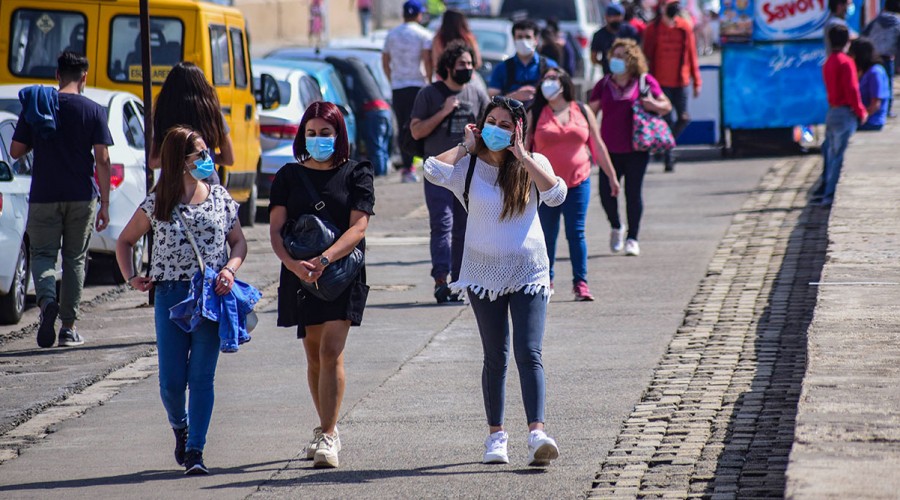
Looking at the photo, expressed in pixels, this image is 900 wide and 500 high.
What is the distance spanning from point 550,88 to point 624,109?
7.05 ft

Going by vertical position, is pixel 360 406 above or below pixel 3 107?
below

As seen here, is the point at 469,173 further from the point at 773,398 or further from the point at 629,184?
the point at 629,184

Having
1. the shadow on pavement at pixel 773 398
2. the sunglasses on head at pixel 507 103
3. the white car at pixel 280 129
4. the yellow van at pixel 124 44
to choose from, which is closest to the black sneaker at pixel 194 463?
the sunglasses on head at pixel 507 103

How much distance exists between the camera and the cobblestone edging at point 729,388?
6.50 meters

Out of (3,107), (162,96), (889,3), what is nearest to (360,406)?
(162,96)

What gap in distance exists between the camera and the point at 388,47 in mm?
18391

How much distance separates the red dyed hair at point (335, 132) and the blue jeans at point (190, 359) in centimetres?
72

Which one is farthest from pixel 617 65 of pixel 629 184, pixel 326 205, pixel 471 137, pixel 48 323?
pixel 326 205

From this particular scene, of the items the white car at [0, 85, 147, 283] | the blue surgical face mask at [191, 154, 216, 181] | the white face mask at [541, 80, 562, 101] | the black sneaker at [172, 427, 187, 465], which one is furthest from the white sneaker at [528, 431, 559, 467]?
the white car at [0, 85, 147, 283]

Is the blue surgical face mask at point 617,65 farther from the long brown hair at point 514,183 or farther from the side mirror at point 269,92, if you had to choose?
the long brown hair at point 514,183

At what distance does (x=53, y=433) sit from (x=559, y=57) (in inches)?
377

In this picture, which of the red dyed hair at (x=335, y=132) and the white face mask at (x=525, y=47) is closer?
the red dyed hair at (x=335, y=132)

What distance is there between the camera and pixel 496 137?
6793 millimetres

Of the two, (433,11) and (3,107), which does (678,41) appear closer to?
(3,107)
